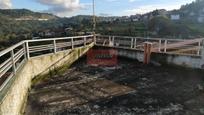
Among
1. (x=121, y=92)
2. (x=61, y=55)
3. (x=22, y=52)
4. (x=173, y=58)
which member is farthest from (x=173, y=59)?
(x=22, y=52)

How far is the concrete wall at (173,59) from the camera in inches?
358

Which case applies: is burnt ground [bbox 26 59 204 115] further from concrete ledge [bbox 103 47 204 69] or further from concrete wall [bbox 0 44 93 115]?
concrete wall [bbox 0 44 93 115]

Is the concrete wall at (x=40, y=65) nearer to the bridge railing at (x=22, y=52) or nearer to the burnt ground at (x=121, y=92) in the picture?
the bridge railing at (x=22, y=52)

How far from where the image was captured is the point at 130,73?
970 centimetres

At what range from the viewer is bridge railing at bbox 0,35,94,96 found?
495cm

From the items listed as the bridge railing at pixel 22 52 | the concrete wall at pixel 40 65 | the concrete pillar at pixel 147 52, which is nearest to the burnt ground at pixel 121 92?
the concrete wall at pixel 40 65

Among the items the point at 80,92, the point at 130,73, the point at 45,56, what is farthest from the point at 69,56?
the point at 80,92

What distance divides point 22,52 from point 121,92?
382 cm

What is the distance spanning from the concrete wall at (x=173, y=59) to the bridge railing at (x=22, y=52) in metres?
3.21

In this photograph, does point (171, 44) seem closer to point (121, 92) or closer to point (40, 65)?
point (121, 92)

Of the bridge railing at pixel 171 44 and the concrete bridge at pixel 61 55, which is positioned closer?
the concrete bridge at pixel 61 55

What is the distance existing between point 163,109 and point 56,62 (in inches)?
228

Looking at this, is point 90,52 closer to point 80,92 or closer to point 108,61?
point 108,61

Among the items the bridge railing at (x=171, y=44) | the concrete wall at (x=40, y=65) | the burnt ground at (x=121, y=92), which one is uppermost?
the bridge railing at (x=171, y=44)
